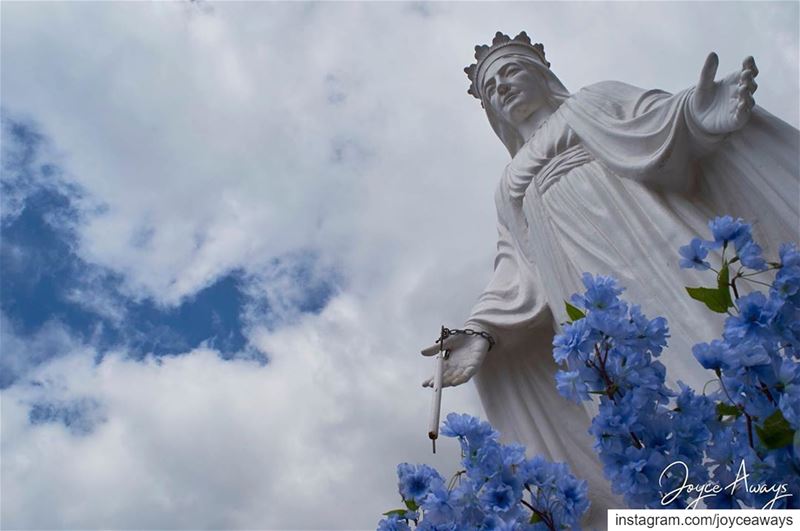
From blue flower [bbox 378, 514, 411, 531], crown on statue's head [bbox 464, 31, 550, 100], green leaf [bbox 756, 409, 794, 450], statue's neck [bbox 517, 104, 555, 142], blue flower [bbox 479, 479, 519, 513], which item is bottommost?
green leaf [bbox 756, 409, 794, 450]

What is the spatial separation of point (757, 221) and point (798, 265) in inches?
85.9

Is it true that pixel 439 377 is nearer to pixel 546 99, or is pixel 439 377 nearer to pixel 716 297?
pixel 716 297

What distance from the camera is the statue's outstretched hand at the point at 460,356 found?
389 cm

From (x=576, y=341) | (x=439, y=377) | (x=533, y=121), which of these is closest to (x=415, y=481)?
(x=576, y=341)

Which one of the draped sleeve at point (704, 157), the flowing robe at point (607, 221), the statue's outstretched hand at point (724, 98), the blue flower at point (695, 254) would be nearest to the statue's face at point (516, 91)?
the flowing robe at point (607, 221)

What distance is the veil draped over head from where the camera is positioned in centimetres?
506

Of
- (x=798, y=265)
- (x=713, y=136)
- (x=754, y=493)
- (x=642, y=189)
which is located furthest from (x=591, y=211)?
(x=754, y=493)

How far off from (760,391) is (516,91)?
403 cm

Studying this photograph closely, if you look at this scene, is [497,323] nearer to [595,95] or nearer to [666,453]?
[595,95]

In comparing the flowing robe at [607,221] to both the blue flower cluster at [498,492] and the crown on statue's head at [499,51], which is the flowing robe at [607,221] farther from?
the blue flower cluster at [498,492]

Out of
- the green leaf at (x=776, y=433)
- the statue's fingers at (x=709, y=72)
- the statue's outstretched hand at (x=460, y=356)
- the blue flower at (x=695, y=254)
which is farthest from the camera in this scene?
the statue's outstretched hand at (x=460, y=356)

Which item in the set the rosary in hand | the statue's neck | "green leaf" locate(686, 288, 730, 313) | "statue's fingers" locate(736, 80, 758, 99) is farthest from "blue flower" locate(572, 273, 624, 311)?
the statue's neck

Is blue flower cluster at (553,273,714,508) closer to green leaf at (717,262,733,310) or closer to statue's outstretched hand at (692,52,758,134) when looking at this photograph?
green leaf at (717,262,733,310)

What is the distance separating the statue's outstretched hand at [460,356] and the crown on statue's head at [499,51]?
2.14 metres
